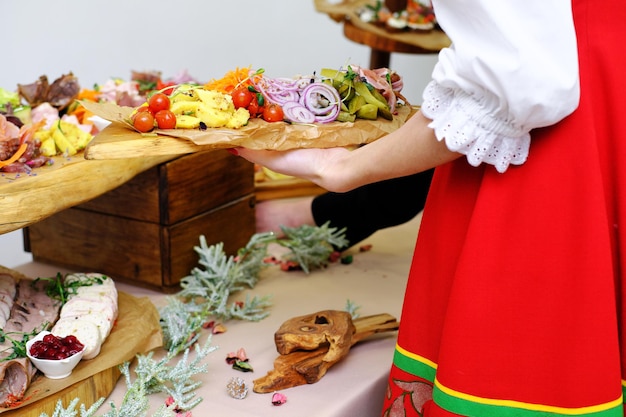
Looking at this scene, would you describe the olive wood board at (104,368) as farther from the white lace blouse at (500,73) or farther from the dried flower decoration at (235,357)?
the white lace blouse at (500,73)

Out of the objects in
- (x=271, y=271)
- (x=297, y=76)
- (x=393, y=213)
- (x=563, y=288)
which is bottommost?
(x=271, y=271)

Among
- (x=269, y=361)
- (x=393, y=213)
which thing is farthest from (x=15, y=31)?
(x=269, y=361)

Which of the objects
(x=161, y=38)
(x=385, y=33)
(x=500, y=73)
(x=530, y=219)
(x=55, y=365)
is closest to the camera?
(x=500, y=73)

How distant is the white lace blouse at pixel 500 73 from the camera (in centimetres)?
82

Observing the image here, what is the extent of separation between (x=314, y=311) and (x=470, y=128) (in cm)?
89

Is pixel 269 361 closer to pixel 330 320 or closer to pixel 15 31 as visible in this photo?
pixel 330 320

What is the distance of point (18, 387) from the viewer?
1180 millimetres

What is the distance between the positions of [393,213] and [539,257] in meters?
1.06

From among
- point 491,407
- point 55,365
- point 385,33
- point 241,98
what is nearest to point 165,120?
point 241,98

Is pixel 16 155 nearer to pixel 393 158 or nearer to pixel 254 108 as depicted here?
pixel 254 108

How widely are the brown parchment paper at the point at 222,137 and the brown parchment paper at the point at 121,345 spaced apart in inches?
14.7

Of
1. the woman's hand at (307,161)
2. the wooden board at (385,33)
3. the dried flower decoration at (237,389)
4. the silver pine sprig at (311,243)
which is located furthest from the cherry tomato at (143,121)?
the wooden board at (385,33)

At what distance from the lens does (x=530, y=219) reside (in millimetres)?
956

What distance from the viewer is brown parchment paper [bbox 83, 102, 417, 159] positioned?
1.14 m
